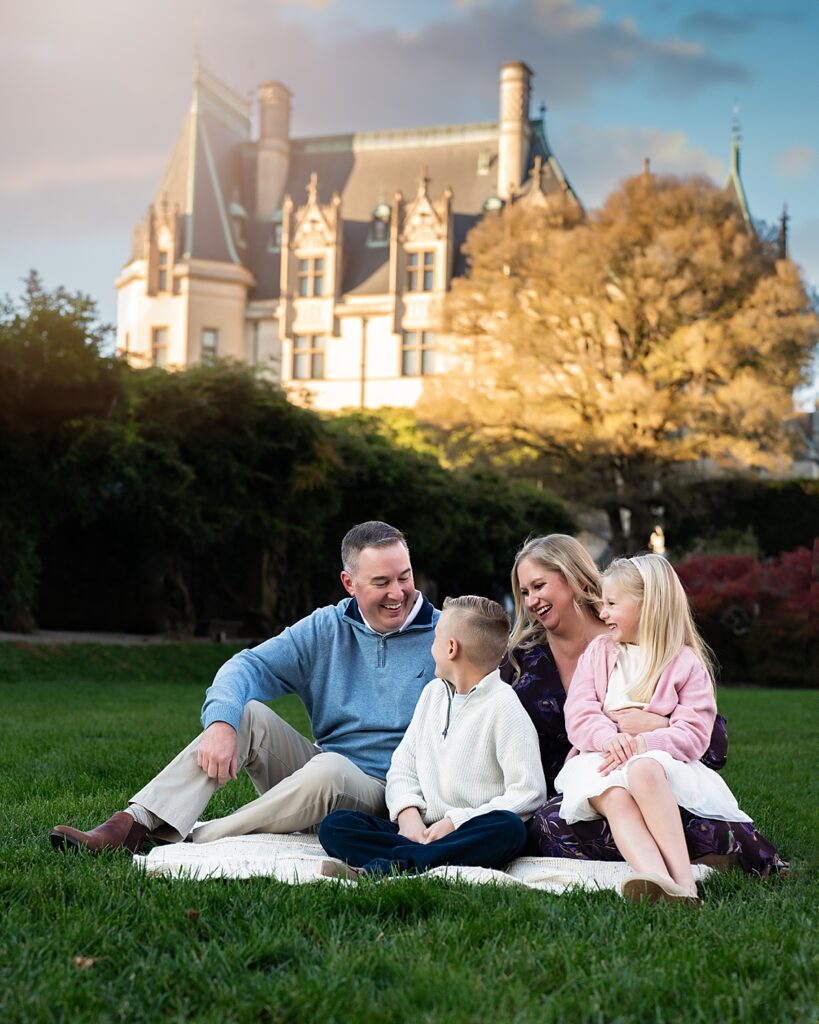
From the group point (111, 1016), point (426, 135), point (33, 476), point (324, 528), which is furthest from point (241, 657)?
point (426, 135)

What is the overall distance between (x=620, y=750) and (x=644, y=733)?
0.38ft

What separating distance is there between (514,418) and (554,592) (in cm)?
2522

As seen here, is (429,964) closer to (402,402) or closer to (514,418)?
(514,418)

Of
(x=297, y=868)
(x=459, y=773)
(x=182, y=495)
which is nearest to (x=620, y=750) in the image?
(x=459, y=773)

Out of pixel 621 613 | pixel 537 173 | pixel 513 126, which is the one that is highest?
pixel 513 126

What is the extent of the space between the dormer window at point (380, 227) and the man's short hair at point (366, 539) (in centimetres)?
3992

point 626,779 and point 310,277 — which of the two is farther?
point 310,277

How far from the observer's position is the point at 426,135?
44406 mm

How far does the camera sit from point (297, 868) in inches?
144

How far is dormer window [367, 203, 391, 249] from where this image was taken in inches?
1703

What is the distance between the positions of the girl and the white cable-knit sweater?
13 cm

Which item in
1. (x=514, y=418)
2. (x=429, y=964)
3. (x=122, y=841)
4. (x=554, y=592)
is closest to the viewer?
(x=429, y=964)

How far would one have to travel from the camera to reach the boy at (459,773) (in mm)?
3824

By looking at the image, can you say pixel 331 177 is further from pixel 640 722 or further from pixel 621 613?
pixel 640 722
